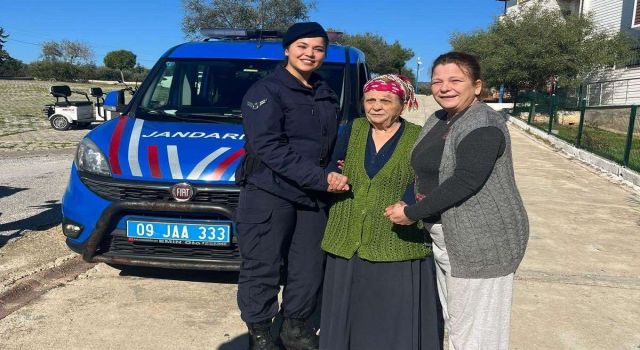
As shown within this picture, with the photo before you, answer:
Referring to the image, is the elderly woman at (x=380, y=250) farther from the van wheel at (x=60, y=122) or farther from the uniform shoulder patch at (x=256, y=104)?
the van wheel at (x=60, y=122)

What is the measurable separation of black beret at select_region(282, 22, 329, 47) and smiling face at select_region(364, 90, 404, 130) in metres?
0.38

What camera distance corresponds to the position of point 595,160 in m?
11.3

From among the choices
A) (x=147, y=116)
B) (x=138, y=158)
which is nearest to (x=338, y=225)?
(x=138, y=158)

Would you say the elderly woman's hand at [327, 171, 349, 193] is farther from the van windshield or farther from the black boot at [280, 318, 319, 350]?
the van windshield

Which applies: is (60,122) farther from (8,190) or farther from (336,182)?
(336,182)

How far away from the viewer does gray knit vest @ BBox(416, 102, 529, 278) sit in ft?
7.09

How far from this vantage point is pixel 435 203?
2207 millimetres

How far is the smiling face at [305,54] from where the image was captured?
8.87ft

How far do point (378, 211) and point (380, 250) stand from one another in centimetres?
18

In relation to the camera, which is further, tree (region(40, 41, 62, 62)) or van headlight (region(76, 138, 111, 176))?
tree (region(40, 41, 62, 62))

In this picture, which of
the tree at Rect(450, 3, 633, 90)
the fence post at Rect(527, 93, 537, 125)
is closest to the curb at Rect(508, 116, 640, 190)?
the fence post at Rect(527, 93, 537, 125)

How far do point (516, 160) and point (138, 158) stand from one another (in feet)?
32.8

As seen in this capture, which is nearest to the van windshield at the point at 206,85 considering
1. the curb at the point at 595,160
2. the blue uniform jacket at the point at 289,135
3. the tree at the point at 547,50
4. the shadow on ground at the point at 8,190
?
the blue uniform jacket at the point at 289,135

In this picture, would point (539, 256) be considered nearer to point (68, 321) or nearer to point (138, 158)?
point (138, 158)
